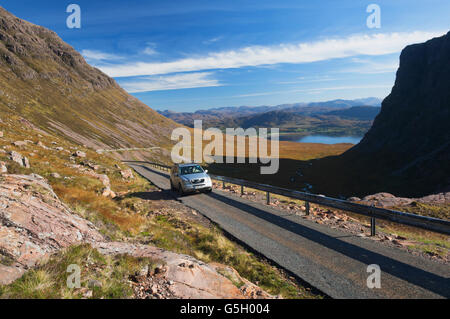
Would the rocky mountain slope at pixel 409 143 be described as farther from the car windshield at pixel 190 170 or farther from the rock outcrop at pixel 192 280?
the rock outcrop at pixel 192 280

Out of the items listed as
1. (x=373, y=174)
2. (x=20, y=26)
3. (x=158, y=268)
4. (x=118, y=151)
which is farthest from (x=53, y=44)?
(x=158, y=268)

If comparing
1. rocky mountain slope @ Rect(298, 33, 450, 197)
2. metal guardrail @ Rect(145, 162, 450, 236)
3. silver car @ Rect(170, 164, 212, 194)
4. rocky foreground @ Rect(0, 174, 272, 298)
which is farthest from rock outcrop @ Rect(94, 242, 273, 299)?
rocky mountain slope @ Rect(298, 33, 450, 197)

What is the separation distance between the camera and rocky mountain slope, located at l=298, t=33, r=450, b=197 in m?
41.4

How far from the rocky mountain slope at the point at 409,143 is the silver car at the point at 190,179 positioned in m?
30.1

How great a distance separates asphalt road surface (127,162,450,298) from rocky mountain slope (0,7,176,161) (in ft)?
227

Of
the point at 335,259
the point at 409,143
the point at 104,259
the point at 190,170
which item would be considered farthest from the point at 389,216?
the point at 409,143

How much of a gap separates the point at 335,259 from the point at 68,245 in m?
6.59

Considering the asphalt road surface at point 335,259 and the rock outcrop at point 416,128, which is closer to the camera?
the asphalt road surface at point 335,259

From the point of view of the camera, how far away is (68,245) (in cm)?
516

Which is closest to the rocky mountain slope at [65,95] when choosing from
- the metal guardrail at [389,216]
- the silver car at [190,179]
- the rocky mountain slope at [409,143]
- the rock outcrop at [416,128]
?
the silver car at [190,179]

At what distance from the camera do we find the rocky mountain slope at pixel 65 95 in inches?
3024
